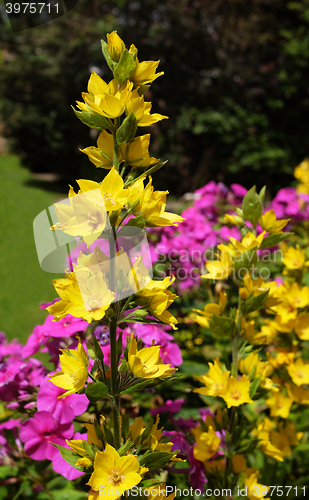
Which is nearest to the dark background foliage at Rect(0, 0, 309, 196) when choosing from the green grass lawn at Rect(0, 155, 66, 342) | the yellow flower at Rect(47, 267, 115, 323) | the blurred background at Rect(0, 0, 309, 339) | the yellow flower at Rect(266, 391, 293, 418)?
the blurred background at Rect(0, 0, 309, 339)

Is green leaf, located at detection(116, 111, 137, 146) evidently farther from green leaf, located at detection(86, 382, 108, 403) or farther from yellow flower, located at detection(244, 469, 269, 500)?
yellow flower, located at detection(244, 469, 269, 500)

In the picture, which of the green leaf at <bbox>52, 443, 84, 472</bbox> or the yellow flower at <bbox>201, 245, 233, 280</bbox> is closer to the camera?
the green leaf at <bbox>52, 443, 84, 472</bbox>

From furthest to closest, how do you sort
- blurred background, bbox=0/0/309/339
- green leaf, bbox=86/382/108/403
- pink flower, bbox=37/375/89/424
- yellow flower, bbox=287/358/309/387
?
blurred background, bbox=0/0/309/339 < yellow flower, bbox=287/358/309/387 < pink flower, bbox=37/375/89/424 < green leaf, bbox=86/382/108/403

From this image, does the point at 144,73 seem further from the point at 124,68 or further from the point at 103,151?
the point at 103,151

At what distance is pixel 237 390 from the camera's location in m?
0.93

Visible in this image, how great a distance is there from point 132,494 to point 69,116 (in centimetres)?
985

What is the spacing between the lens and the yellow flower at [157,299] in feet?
2.13

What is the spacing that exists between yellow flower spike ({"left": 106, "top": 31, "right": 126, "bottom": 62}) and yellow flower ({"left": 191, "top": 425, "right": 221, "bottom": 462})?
915 millimetres

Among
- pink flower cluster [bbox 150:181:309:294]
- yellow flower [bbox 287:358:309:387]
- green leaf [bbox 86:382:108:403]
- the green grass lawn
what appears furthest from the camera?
the green grass lawn

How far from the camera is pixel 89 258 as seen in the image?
2.11ft

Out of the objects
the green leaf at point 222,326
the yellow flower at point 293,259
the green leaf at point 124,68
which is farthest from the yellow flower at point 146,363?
the yellow flower at point 293,259

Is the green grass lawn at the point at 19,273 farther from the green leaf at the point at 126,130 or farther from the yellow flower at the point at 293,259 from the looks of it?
the green leaf at the point at 126,130

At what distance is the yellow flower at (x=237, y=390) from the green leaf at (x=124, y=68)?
75cm

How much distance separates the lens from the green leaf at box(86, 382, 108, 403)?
607 mm
